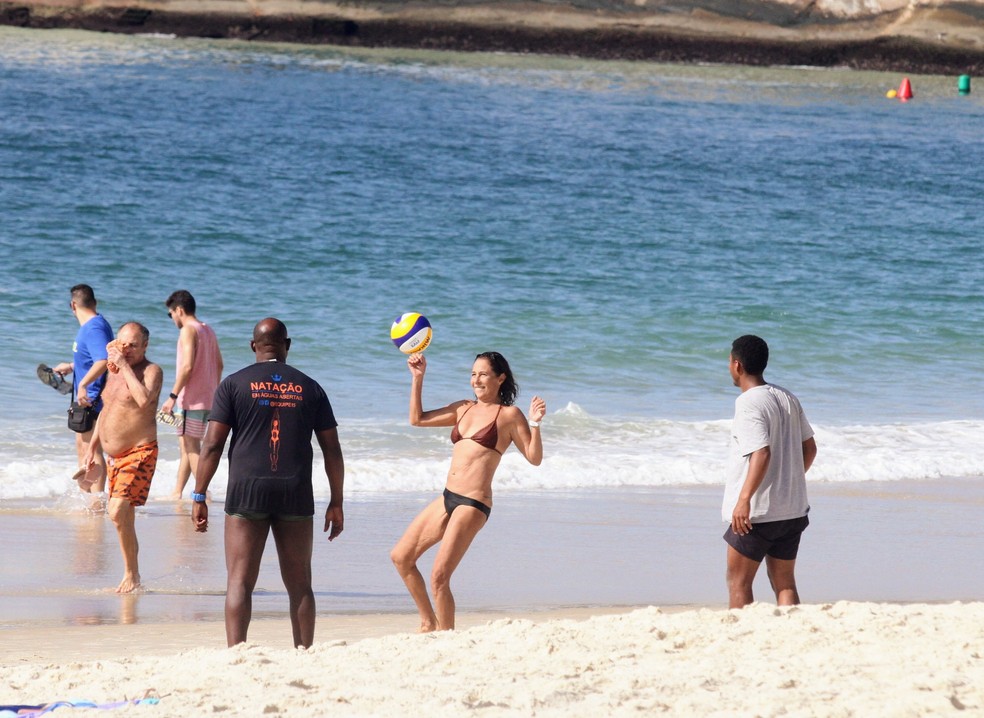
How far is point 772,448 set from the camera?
5.78m

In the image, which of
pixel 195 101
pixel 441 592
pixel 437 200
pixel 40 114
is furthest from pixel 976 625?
pixel 195 101

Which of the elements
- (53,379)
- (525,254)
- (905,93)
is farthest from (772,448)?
(905,93)

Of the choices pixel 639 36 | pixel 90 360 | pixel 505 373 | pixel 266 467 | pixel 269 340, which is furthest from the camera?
pixel 639 36

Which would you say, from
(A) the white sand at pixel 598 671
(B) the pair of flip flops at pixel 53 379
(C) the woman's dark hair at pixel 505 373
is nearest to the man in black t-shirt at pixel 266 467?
(A) the white sand at pixel 598 671

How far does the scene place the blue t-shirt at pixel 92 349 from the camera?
29.1 ft

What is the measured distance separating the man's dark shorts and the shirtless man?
3.21 meters

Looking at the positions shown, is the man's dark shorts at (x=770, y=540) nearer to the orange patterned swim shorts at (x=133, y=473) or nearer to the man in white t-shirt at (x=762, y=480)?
the man in white t-shirt at (x=762, y=480)

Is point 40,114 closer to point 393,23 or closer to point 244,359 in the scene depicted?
point 244,359

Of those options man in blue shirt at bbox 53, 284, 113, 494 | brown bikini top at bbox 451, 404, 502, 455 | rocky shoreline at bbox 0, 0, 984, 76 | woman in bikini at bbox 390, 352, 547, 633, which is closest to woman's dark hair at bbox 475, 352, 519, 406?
woman in bikini at bbox 390, 352, 547, 633

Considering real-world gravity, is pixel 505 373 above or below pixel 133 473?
above

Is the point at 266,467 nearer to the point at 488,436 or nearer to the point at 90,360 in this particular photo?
the point at 488,436

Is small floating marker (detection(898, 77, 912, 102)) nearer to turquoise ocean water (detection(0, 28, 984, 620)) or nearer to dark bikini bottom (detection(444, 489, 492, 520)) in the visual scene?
turquoise ocean water (detection(0, 28, 984, 620))

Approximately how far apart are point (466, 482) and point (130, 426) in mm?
2270

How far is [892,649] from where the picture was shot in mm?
5160
